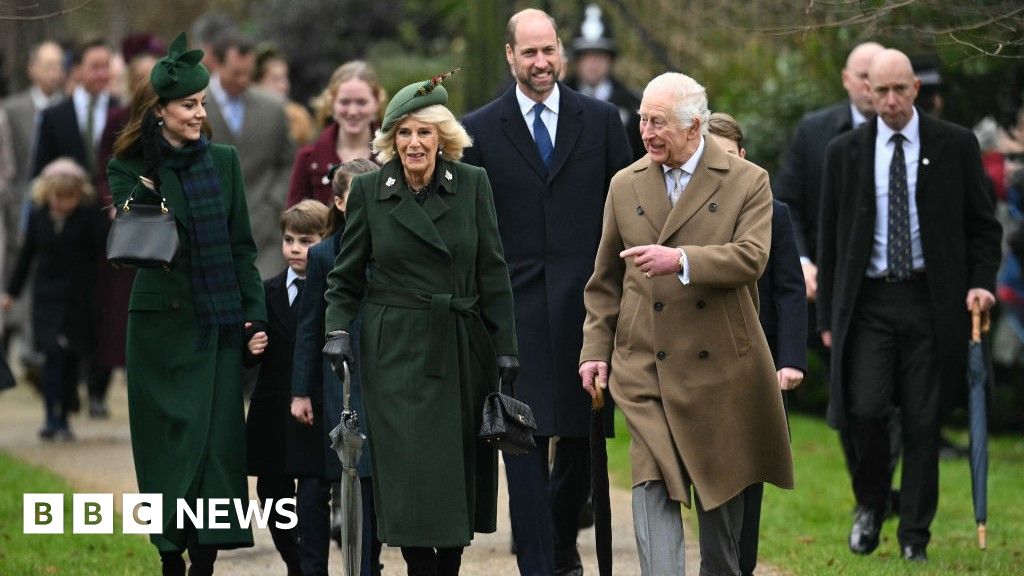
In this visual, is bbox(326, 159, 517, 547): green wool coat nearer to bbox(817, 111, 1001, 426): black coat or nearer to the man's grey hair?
the man's grey hair

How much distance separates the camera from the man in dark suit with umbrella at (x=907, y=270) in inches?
370

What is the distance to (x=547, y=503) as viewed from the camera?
8078 millimetres

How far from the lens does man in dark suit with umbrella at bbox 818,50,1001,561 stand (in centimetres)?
939

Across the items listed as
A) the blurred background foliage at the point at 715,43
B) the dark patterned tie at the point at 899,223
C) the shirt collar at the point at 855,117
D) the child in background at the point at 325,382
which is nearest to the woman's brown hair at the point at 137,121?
the blurred background foliage at the point at 715,43

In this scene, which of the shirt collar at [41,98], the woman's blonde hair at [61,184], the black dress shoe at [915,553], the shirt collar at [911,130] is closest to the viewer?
the black dress shoe at [915,553]

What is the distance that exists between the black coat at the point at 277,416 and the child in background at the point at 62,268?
5.65 metres

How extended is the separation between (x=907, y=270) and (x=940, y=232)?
0.76 feet

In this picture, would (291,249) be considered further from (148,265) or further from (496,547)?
(496,547)

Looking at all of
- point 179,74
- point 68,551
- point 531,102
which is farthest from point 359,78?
point 68,551

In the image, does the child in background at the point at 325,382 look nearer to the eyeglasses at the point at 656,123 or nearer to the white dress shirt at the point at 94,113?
the eyeglasses at the point at 656,123

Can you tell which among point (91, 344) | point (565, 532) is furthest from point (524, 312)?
point (91, 344)

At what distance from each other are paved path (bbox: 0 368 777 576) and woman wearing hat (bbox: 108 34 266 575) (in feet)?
3.88

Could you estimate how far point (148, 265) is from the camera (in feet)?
25.7

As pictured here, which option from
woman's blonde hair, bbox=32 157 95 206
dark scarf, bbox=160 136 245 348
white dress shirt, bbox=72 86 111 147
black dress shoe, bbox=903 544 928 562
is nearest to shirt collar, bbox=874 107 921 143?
black dress shoe, bbox=903 544 928 562
